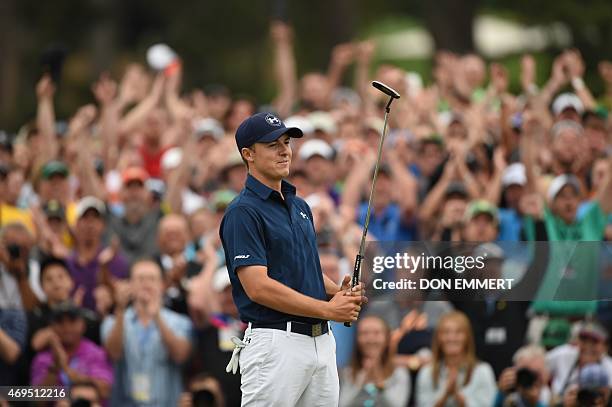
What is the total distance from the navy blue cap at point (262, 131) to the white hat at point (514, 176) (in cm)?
570

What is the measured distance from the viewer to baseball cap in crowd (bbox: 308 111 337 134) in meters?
16.7

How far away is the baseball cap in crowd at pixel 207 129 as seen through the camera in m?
17.2

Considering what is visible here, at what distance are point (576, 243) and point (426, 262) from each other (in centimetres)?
107

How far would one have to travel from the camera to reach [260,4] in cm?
3747

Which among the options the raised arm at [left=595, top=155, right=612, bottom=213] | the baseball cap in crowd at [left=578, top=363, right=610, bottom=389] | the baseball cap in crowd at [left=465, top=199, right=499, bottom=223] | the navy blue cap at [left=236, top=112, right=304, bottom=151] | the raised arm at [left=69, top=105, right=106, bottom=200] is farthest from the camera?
the raised arm at [left=69, top=105, right=106, bottom=200]

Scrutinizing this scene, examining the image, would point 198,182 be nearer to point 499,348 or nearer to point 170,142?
point 170,142

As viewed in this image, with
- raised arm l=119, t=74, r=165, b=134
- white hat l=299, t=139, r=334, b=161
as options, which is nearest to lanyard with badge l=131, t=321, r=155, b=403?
white hat l=299, t=139, r=334, b=161

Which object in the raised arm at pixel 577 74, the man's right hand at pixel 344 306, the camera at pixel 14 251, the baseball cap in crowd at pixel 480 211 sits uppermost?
the raised arm at pixel 577 74

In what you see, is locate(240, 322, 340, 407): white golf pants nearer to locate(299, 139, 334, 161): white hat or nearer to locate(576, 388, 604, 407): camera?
locate(576, 388, 604, 407): camera

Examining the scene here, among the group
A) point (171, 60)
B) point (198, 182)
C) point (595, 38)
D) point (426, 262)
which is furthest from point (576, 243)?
point (595, 38)

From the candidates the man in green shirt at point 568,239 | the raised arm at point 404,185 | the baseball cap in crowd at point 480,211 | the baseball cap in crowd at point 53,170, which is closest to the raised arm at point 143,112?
the baseball cap in crowd at point 53,170

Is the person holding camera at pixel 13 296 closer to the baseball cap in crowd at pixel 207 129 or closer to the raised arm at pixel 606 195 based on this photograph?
the baseball cap in crowd at pixel 207 129

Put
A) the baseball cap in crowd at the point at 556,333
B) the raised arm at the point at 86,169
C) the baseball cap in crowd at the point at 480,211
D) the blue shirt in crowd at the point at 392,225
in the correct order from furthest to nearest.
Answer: the raised arm at the point at 86,169
the blue shirt in crowd at the point at 392,225
the baseball cap in crowd at the point at 480,211
the baseball cap in crowd at the point at 556,333

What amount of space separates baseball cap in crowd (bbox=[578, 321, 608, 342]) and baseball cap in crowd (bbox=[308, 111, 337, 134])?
4797mm
